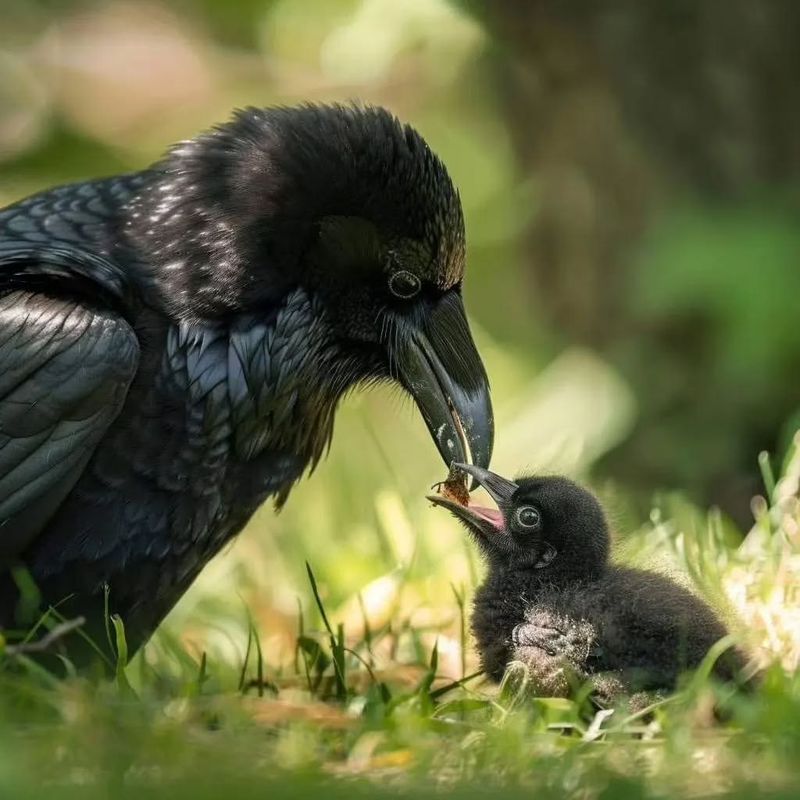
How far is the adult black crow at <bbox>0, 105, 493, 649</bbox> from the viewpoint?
159 inches

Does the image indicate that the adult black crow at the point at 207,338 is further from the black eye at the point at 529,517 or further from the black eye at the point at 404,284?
the black eye at the point at 529,517

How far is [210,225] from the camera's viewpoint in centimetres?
427

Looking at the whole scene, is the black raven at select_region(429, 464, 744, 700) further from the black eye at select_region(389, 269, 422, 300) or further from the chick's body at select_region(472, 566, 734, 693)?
the black eye at select_region(389, 269, 422, 300)

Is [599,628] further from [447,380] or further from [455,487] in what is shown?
[447,380]

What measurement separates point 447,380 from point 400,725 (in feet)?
4.05

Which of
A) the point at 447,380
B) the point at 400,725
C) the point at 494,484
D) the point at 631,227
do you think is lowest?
the point at 400,725

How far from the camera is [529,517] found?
162 inches

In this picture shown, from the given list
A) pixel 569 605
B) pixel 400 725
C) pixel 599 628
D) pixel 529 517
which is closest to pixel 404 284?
pixel 529 517

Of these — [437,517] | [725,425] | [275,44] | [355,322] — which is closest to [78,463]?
[355,322]

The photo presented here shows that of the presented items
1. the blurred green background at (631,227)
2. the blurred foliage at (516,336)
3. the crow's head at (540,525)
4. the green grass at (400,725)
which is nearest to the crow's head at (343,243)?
the crow's head at (540,525)

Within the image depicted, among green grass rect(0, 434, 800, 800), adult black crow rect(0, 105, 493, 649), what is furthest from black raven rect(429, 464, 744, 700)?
adult black crow rect(0, 105, 493, 649)

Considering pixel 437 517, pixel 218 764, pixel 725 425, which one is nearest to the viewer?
pixel 218 764

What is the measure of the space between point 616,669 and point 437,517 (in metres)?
2.26

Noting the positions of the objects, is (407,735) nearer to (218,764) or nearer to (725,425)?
(218,764)
